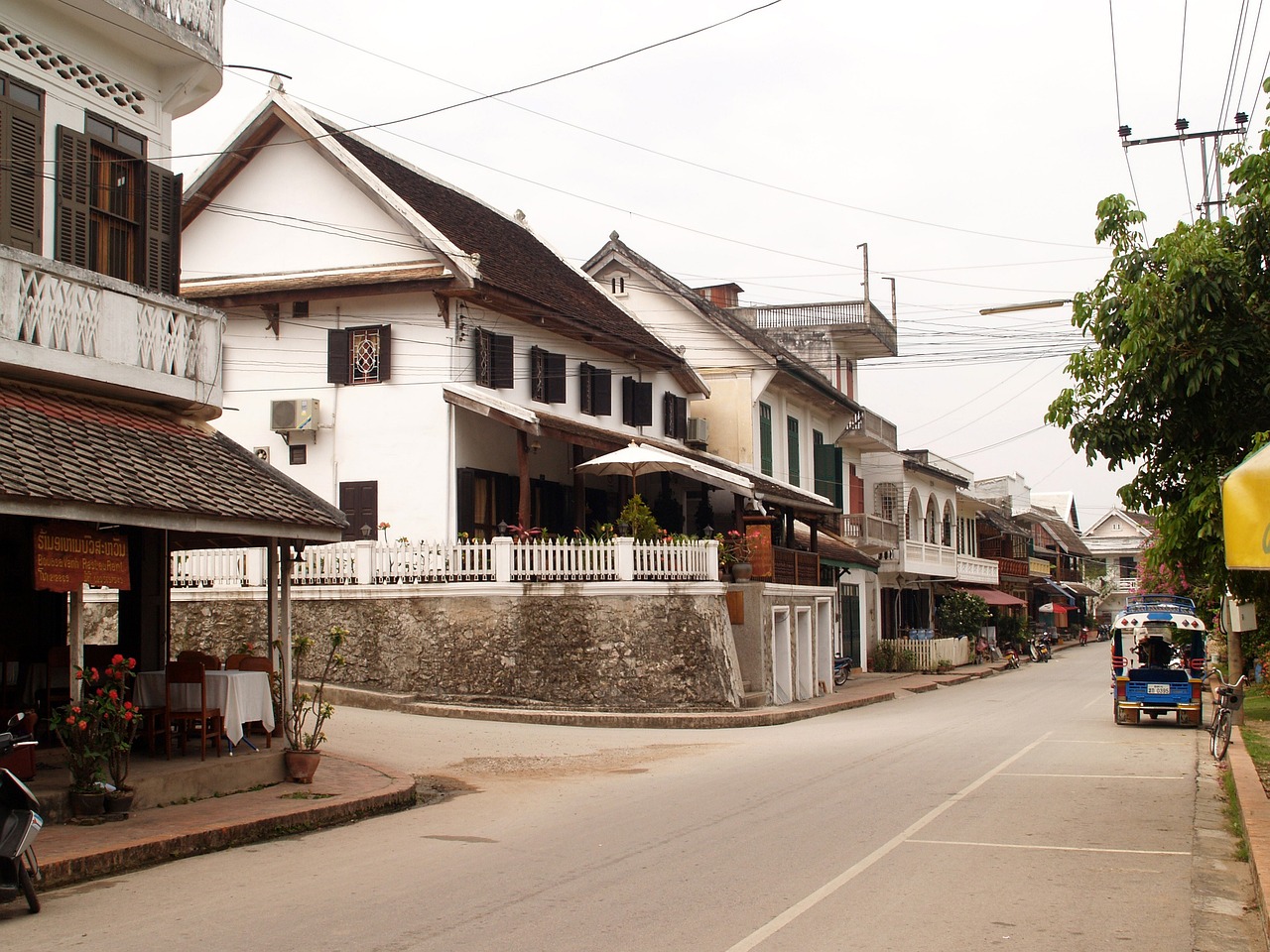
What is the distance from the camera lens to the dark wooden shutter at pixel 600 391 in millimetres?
29125

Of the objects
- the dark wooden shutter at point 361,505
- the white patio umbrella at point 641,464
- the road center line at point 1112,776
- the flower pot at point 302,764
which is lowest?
the road center line at point 1112,776

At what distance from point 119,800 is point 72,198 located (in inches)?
225

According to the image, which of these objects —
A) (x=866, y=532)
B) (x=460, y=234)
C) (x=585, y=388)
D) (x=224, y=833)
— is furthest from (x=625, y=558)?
(x=866, y=532)

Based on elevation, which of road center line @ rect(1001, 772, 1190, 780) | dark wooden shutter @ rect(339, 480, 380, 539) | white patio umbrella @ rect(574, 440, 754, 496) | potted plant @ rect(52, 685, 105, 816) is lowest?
road center line @ rect(1001, 772, 1190, 780)

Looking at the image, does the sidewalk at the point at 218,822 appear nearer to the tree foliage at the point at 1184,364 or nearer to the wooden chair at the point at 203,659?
the wooden chair at the point at 203,659

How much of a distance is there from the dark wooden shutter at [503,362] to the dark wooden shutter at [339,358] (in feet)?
9.20

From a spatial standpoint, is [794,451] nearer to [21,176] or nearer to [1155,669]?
[1155,669]

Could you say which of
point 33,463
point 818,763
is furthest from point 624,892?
point 818,763

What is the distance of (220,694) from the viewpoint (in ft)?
43.5

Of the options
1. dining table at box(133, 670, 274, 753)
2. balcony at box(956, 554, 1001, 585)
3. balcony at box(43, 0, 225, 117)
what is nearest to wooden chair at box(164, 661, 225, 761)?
dining table at box(133, 670, 274, 753)

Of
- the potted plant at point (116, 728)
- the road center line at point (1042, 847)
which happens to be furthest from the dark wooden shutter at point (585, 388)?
the road center line at point (1042, 847)

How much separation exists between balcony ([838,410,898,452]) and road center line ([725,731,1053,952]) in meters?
29.9

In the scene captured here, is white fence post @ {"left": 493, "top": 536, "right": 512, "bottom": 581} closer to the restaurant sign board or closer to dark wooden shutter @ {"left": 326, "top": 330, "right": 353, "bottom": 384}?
dark wooden shutter @ {"left": 326, "top": 330, "right": 353, "bottom": 384}

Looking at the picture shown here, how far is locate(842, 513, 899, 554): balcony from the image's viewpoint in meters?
42.8
